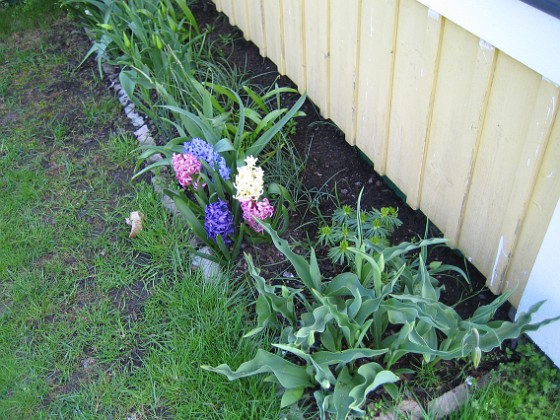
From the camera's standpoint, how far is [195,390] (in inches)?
93.7

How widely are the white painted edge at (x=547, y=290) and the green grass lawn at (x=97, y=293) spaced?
36.0 inches

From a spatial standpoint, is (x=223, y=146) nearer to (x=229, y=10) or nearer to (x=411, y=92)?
(x=411, y=92)

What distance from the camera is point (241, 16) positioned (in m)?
3.79

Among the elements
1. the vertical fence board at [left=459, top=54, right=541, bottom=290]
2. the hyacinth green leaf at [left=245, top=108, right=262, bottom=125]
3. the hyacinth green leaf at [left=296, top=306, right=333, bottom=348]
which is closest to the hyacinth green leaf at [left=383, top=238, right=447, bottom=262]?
the vertical fence board at [left=459, top=54, right=541, bottom=290]

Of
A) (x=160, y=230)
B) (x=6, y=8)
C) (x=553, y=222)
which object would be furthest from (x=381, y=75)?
(x=6, y=8)

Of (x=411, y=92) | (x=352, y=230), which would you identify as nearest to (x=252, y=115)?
(x=352, y=230)

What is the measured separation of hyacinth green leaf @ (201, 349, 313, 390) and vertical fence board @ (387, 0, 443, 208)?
88cm

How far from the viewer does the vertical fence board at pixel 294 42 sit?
3081 millimetres

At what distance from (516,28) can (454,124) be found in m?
0.51

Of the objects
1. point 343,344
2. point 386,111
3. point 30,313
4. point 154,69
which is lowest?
point 30,313

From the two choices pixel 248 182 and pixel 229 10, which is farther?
pixel 229 10

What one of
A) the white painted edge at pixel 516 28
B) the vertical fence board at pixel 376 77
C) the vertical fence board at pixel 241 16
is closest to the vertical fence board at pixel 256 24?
the vertical fence board at pixel 241 16

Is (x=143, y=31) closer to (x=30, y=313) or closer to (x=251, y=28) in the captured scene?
(x=251, y=28)

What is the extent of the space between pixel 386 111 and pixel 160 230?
112cm
